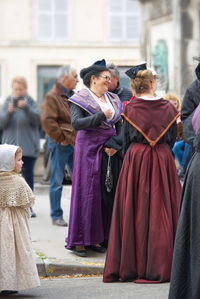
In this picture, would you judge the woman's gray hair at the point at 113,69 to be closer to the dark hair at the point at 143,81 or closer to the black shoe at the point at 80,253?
Result: the dark hair at the point at 143,81

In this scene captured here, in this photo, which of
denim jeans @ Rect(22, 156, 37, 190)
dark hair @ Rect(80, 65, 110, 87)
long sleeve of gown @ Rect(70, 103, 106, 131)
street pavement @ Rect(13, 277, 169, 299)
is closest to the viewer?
street pavement @ Rect(13, 277, 169, 299)

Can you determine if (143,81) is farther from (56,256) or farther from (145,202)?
(56,256)

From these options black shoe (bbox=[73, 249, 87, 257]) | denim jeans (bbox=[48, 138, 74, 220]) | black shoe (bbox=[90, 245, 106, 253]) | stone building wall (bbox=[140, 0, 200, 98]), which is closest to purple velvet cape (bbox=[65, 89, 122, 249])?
black shoe (bbox=[73, 249, 87, 257])

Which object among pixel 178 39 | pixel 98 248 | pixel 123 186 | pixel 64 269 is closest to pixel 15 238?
pixel 123 186

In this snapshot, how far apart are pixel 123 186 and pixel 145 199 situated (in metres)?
0.24

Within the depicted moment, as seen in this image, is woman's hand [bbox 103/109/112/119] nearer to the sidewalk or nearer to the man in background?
the sidewalk

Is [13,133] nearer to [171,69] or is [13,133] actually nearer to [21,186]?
[21,186]

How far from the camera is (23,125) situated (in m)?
10.3

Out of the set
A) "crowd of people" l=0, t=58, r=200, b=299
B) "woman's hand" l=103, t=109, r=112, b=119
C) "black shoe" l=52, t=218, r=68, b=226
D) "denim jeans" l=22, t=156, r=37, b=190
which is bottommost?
"black shoe" l=52, t=218, r=68, b=226

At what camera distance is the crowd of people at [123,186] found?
5754mm

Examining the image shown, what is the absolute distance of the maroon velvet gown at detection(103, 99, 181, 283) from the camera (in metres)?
7.00

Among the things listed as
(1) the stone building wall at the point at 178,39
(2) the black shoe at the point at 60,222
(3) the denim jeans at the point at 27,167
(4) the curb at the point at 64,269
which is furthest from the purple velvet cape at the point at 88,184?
(1) the stone building wall at the point at 178,39

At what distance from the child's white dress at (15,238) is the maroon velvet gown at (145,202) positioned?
0.89 metres

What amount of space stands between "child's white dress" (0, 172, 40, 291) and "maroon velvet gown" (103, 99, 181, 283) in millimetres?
892
